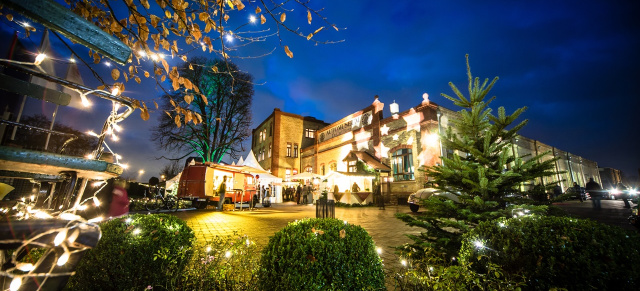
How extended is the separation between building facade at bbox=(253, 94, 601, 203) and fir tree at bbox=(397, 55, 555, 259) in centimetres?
631

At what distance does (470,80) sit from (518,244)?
8.26 ft

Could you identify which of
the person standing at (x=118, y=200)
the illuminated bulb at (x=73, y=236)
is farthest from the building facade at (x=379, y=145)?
the illuminated bulb at (x=73, y=236)

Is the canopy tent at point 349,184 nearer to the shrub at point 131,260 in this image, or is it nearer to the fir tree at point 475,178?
the fir tree at point 475,178

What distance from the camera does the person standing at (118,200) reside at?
188 inches

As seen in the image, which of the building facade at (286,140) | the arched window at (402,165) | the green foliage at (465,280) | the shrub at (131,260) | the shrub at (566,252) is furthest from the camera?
the building facade at (286,140)

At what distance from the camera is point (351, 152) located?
19578 mm

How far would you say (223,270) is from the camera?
2482 mm

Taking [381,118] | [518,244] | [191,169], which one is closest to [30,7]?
[518,244]

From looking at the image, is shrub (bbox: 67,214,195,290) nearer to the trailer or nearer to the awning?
the trailer

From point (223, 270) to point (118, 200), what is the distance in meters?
3.96

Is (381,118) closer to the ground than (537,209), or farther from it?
farther from it

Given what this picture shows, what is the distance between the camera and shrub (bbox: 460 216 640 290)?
1521mm

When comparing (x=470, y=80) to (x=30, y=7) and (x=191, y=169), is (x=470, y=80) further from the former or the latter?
(x=191, y=169)

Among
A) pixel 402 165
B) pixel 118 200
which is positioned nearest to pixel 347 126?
pixel 402 165
